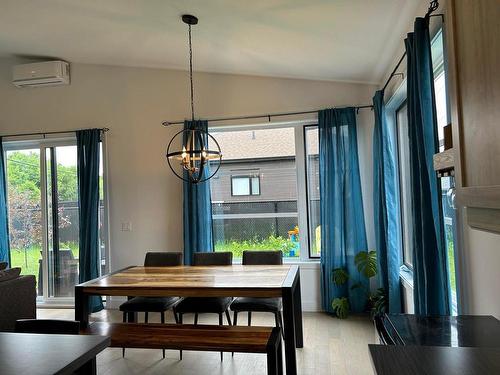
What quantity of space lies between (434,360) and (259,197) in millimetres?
3585

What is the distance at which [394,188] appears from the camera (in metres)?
3.40

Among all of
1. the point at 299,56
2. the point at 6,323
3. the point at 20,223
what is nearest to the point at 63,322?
the point at 6,323

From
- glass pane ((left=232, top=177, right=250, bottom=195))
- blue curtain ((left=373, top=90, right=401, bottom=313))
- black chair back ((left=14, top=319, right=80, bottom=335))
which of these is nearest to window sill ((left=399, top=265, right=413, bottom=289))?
blue curtain ((left=373, top=90, right=401, bottom=313))

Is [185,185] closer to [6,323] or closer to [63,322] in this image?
[6,323]

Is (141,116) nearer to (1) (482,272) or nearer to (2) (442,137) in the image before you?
(2) (442,137)

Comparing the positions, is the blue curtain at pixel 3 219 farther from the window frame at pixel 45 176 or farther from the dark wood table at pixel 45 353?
the dark wood table at pixel 45 353

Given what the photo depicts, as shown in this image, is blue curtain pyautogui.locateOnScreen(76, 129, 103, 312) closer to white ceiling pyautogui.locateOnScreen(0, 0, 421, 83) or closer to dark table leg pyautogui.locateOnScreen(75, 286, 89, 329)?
white ceiling pyautogui.locateOnScreen(0, 0, 421, 83)

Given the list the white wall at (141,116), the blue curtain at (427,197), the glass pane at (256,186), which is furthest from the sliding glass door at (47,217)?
the blue curtain at (427,197)

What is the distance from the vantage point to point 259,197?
455 cm

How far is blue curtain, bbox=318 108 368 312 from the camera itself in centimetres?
400

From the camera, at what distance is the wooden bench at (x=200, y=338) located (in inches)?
86.7

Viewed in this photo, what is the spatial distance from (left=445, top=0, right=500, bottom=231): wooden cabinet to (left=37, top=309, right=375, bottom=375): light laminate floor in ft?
7.67

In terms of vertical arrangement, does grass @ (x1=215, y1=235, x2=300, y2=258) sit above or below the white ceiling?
below

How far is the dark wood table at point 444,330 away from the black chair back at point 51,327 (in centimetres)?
146
